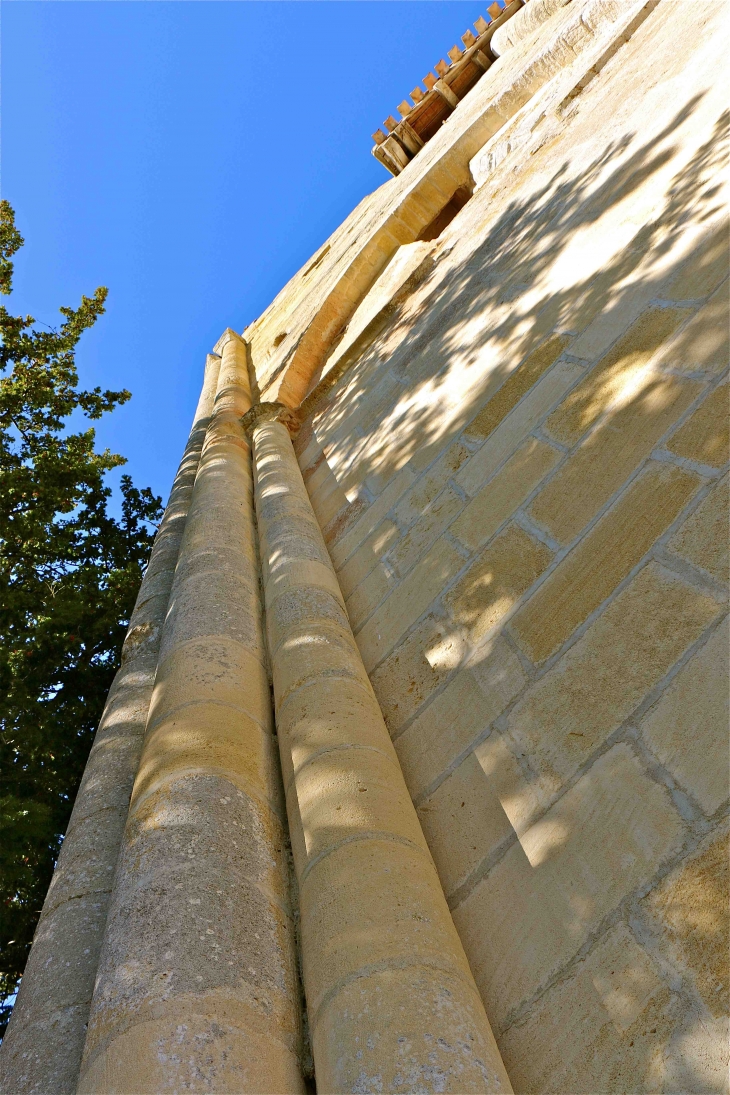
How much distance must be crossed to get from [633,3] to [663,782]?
24.2 ft

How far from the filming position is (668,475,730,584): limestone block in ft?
6.45

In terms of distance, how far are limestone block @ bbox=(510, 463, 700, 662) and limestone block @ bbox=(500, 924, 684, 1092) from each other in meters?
0.92

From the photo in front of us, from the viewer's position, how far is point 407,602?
325 cm

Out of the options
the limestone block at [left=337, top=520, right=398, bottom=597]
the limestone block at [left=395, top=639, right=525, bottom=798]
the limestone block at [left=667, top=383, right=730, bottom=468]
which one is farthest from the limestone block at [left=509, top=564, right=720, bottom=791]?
the limestone block at [left=337, top=520, right=398, bottom=597]

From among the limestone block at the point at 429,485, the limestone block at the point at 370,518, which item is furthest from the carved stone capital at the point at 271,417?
the limestone block at the point at 429,485

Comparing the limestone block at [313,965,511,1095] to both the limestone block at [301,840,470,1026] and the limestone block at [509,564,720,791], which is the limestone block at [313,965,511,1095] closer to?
the limestone block at [301,840,470,1026]

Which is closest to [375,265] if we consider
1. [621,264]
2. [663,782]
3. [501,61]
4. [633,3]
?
[633,3]

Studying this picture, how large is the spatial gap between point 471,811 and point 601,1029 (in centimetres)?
73

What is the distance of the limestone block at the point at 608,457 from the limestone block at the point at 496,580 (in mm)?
109

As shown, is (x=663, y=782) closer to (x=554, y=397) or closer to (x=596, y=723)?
(x=596, y=723)

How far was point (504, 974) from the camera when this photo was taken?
1.80 m

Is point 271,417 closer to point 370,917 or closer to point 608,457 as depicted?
point 608,457

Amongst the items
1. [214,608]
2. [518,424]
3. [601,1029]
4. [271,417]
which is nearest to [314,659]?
[214,608]

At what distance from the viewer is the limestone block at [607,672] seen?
76.7 inches
